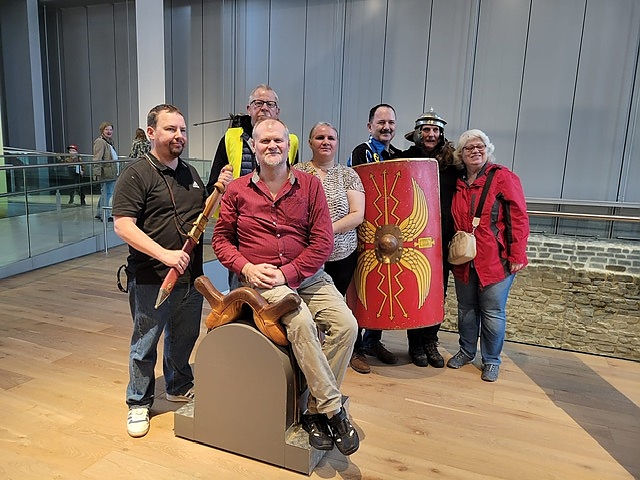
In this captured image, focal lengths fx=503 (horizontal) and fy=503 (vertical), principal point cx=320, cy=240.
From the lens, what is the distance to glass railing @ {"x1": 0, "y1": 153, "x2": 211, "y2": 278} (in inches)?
→ 186

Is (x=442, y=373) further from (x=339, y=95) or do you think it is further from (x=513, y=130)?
(x=339, y=95)

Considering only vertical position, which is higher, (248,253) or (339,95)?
(339,95)

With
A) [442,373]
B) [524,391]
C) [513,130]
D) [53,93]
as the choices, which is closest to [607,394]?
[524,391]

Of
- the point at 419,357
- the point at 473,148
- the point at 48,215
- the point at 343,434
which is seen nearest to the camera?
the point at 343,434

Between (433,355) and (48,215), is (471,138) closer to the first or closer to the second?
(433,355)

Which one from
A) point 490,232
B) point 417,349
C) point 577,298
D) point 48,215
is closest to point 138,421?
point 417,349

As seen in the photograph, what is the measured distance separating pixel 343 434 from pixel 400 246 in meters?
1.07

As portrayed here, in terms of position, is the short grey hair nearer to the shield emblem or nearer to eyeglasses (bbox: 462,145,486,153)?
eyeglasses (bbox: 462,145,486,153)

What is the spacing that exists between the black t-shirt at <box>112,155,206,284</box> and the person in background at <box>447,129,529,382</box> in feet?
4.91

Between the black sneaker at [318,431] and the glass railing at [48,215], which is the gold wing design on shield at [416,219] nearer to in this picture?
the black sneaker at [318,431]

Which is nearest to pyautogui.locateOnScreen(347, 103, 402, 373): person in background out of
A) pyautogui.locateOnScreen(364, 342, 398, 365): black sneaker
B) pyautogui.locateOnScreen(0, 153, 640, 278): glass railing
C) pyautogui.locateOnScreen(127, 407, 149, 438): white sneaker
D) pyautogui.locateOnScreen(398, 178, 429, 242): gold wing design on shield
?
pyautogui.locateOnScreen(364, 342, 398, 365): black sneaker

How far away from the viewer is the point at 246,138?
8.57 ft

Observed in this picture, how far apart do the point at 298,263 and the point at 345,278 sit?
683 millimetres

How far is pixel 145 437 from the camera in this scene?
2191mm
